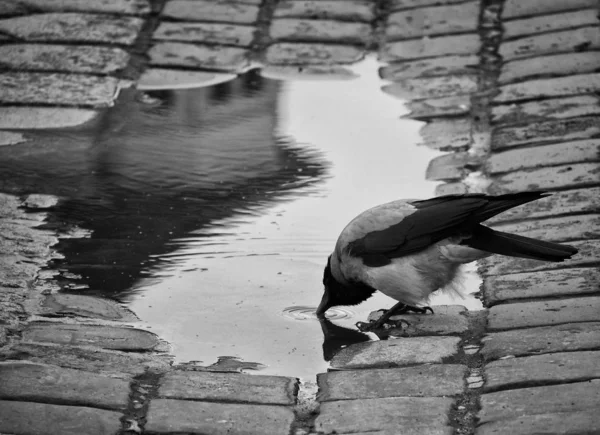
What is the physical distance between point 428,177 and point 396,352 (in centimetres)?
202

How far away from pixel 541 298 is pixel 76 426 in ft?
7.68

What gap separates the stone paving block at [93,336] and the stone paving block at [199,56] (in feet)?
11.8

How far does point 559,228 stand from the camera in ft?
19.1

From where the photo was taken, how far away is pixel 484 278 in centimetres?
559

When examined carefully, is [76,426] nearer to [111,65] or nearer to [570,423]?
[570,423]

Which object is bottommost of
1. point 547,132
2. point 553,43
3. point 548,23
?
point 547,132

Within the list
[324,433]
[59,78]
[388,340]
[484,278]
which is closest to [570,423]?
[324,433]

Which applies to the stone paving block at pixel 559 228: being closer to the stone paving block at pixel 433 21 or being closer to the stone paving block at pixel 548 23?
the stone paving block at pixel 548 23

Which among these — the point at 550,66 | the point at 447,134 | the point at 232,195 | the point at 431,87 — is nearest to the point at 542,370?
the point at 232,195

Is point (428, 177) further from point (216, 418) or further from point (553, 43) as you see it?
point (216, 418)

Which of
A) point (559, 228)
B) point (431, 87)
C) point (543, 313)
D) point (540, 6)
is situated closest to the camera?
point (543, 313)

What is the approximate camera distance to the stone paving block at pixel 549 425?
3842 millimetres

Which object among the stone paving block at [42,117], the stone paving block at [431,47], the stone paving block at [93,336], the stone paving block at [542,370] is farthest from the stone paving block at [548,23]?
the stone paving block at [93,336]

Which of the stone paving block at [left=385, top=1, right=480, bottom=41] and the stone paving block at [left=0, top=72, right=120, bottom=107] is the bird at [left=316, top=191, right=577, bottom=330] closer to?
the stone paving block at [left=0, top=72, right=120, bottom=107]
